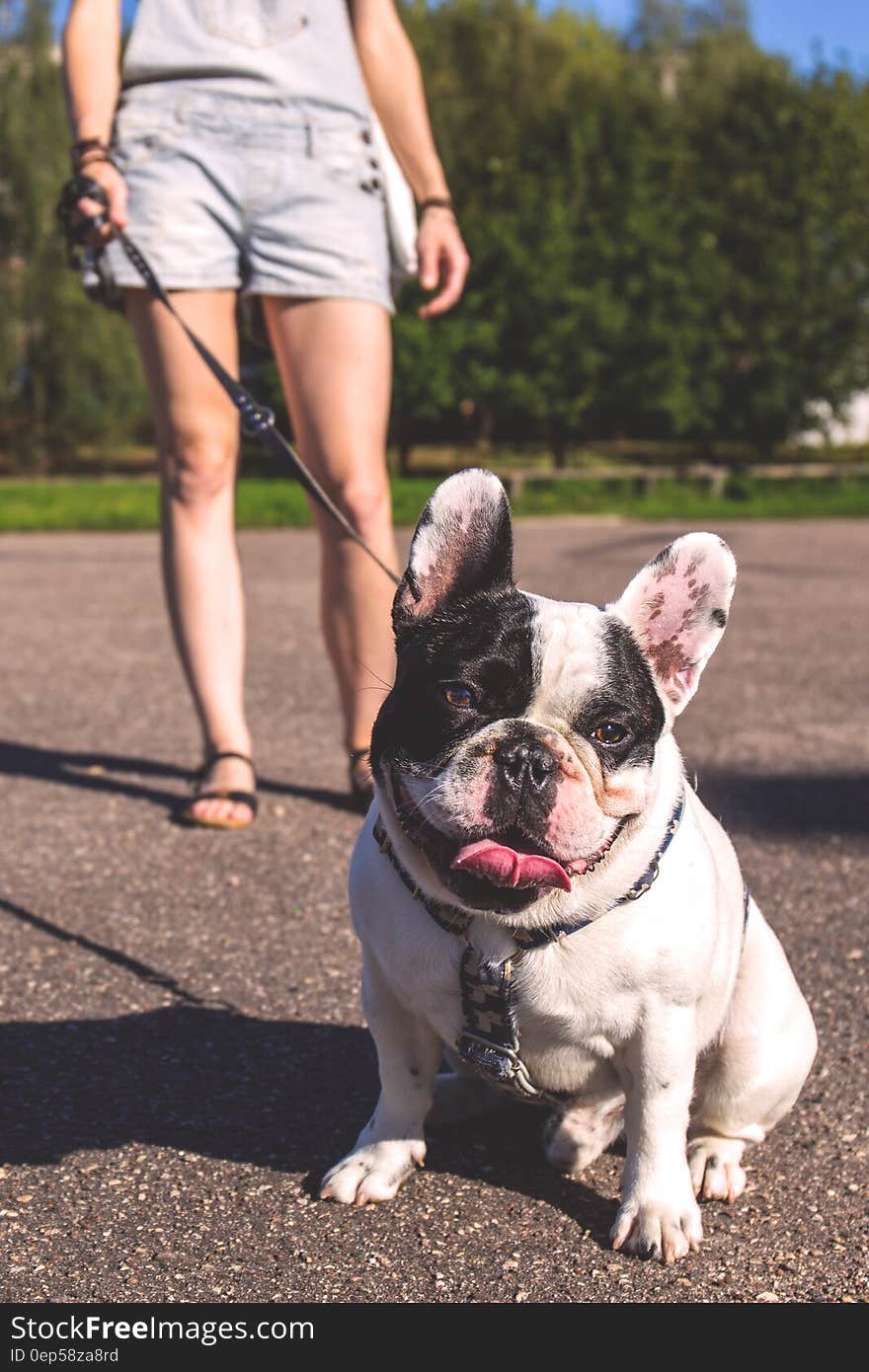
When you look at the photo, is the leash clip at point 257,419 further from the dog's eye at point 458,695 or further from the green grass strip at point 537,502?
the green grass strip at point 537,502

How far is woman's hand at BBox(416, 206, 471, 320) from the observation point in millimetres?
4562

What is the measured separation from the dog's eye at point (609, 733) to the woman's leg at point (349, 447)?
2.12 m

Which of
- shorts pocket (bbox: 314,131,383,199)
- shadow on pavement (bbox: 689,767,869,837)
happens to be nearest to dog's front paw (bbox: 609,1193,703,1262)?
shadow on pavement (bbox: 689,767,869,837)

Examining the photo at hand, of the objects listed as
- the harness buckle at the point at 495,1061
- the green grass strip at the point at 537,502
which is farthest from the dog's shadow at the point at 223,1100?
the green grass strip at the point at 537,502

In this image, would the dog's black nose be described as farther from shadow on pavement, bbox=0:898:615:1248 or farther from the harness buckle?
shadow on pavement, bbox=0:898:615:1248

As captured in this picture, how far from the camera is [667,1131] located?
234 cm

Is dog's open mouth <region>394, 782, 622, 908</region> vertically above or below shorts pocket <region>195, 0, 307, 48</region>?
below

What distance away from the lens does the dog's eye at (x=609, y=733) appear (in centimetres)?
229

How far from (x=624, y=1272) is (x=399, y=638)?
39.8 inches

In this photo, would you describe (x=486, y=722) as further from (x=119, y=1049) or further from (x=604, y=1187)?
(x=119, y=1049)

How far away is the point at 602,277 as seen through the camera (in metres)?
28.4

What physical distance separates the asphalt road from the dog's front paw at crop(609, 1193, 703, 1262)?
25mm

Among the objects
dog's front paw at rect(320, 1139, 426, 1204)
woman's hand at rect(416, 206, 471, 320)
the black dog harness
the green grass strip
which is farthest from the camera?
the green grass strip

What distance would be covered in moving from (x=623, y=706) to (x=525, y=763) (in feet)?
0.68
